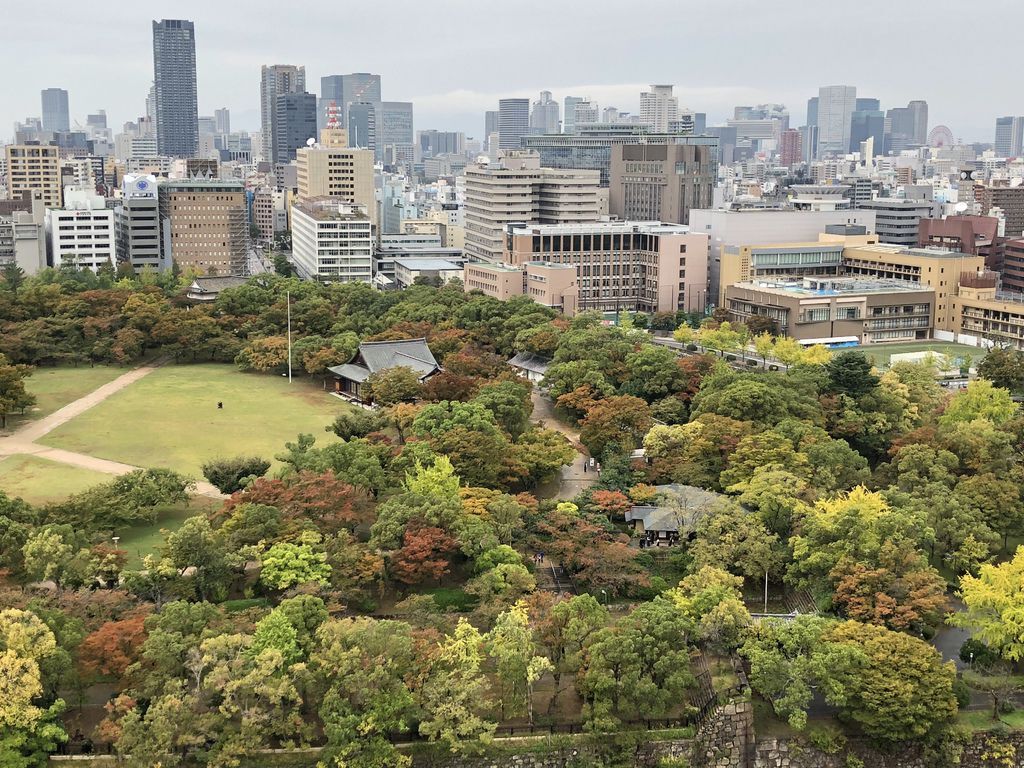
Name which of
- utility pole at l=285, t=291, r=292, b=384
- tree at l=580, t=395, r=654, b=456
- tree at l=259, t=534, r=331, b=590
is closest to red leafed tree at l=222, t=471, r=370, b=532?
tree at l=259, t=534, r=331, b=590

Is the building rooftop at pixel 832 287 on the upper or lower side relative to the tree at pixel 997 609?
upper

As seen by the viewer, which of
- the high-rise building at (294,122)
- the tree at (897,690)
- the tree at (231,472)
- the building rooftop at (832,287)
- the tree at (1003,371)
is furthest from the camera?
the high-rise building at (294,122)

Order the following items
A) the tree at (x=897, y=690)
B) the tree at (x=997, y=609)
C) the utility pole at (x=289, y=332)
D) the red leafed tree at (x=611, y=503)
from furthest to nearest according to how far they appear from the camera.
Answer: the utility pole at (x=289, y=332), the red leafed tree at (x=611, y=503), the tree at (x=997, y=609), the tree at (x=897, y=690)

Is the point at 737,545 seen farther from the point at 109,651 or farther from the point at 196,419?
the point at 196,419

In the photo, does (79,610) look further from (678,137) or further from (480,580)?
(678,137)

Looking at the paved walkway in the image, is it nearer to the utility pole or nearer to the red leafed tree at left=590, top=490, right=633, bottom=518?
the red leafed tree at left=590, top=490, right=633, bottom=518

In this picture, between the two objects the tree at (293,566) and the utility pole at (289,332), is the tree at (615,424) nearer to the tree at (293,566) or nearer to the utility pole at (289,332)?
the tree at (293,566)

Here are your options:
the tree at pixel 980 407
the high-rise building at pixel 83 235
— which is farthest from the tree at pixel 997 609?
the high-rise building at pixel 83 235
